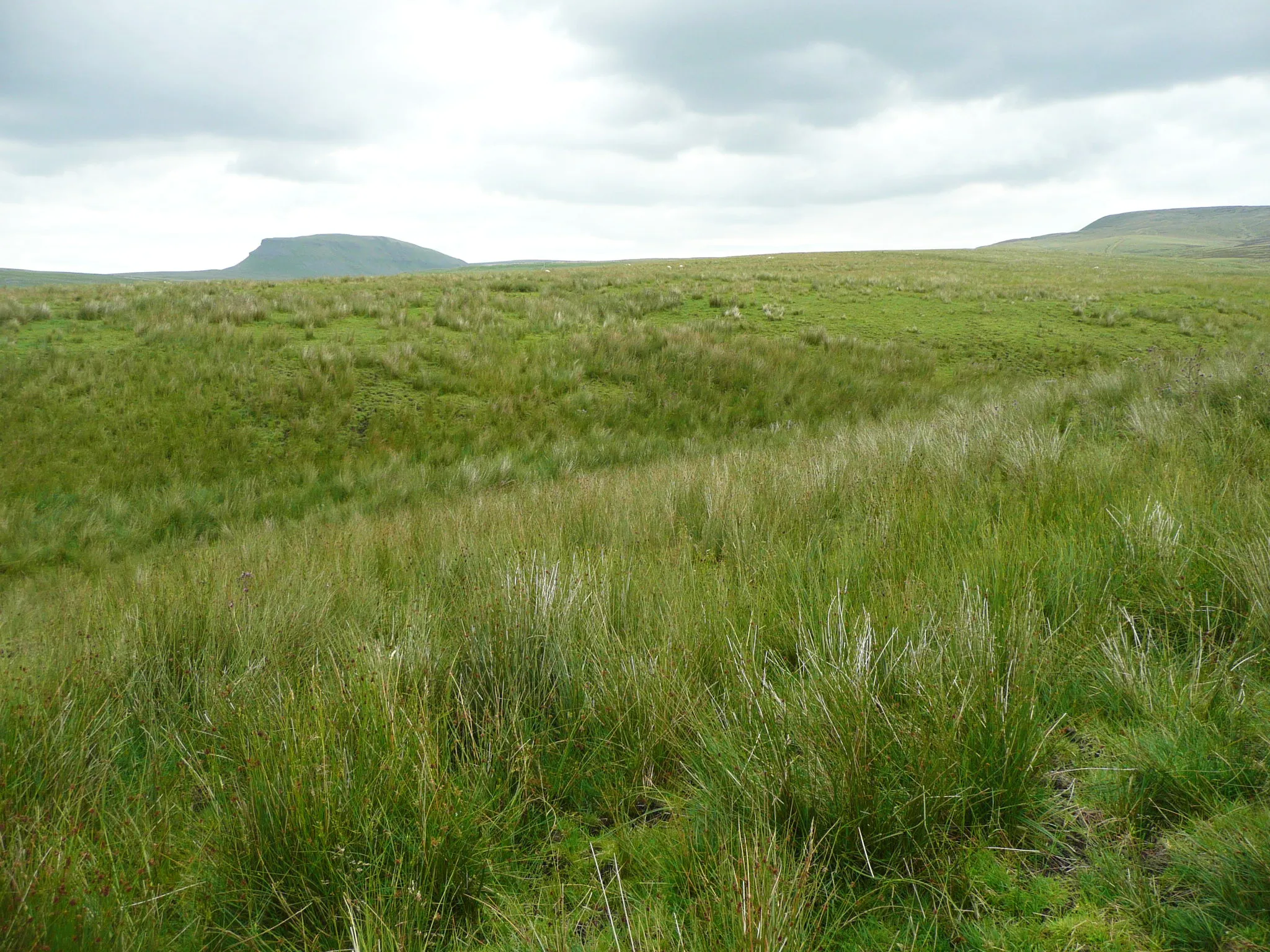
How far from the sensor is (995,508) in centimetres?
406

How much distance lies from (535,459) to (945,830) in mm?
7935

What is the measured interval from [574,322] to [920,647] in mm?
13695

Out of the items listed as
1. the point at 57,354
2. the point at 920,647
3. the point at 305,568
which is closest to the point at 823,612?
the point at 920,647

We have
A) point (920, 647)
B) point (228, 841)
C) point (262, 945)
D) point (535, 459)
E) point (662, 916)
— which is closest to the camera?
point (662, 916)

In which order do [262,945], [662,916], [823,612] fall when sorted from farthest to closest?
1. [823,612]
2. [262,945]
3. [662,916]

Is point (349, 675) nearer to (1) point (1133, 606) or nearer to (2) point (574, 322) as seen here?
(1) point (1133, 606)

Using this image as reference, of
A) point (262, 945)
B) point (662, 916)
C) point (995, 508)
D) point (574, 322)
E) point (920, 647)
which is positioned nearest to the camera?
point (662, 916)

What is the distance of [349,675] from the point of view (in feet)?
7.38

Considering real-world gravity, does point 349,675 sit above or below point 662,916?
above

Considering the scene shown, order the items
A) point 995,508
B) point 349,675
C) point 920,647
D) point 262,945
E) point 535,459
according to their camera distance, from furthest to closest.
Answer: point 535,459
point 995,508
point 349,675
point 920,647
point 262,945

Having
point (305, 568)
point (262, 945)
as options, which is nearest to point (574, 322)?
point (305, 568)

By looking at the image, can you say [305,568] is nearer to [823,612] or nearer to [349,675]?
[349,675]

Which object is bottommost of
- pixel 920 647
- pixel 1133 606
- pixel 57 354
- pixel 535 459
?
pixel 535 459

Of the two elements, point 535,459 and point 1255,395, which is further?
point 535,459
